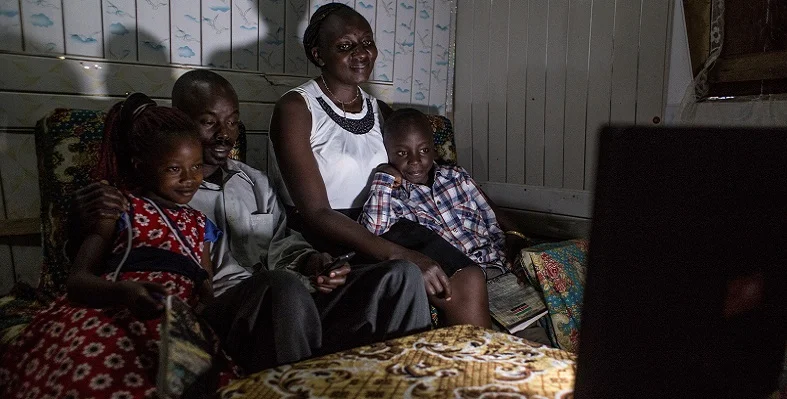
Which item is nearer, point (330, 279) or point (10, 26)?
point (330, 279)

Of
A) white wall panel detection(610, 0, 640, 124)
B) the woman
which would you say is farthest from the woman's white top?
white wall panel detection(610, 0, 640, 124)

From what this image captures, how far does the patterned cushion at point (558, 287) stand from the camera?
1.78 m

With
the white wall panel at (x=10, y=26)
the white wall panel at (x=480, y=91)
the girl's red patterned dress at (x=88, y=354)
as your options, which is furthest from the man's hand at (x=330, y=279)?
the white wall panel at (x=480, y=91)

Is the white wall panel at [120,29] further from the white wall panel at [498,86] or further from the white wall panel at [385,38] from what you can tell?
the white wall panel at [498,86]

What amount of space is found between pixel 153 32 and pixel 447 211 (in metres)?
1.20

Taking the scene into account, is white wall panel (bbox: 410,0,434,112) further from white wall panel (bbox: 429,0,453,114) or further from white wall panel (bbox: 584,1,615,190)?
Result: white wall panel (bbox: 584,1,615,190)

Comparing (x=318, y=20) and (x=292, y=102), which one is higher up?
(x=318, y=20)

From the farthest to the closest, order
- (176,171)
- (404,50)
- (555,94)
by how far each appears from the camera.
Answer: (404,50)
(555,94)
(176,171)

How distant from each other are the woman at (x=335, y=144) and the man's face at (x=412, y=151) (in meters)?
0.06

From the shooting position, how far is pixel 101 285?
46.2 inches

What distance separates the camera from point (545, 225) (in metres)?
2.46

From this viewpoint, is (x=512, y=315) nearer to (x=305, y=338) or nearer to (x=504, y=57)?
(x=305, y=338)

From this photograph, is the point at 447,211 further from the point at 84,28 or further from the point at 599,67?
the point at 84,28

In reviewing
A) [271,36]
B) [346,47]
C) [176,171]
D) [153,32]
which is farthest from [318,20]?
[176,171]
